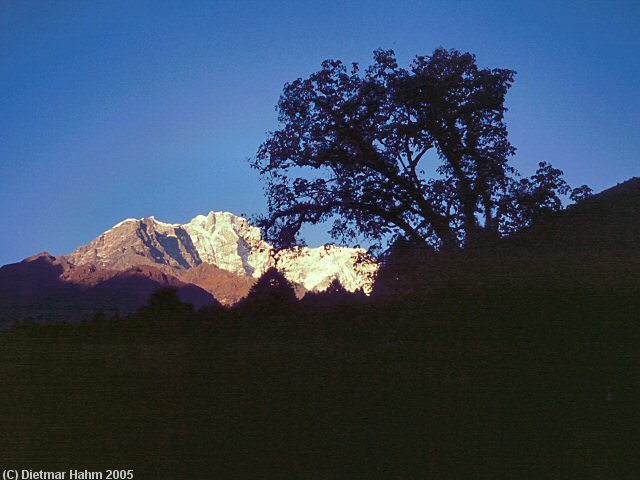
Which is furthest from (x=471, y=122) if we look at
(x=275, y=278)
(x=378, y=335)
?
(x=378, y=335)

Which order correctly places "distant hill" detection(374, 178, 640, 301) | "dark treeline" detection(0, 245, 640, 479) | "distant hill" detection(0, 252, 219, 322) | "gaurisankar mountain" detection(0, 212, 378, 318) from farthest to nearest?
"distant hill" detection(374, 178, 640, 301), "gaurisankar mountain" detection(0, 212, 378, 318), "distant hill" detection(0, 252, 219, 322), "dark treeline" detection(0, 245, 640, 479)

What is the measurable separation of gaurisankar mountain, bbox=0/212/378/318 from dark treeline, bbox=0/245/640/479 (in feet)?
2.44

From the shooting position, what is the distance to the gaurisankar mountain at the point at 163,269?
Result: 25.3 ft

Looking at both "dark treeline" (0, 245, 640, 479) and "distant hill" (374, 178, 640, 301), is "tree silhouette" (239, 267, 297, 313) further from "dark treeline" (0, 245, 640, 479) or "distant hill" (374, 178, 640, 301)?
"distant hill" (374, 178, 640, 301)

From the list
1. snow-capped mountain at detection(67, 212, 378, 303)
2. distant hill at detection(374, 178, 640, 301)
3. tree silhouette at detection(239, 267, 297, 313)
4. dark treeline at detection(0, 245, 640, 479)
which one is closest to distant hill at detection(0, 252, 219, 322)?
dark treeline at detection(0, 245, 640, 479)

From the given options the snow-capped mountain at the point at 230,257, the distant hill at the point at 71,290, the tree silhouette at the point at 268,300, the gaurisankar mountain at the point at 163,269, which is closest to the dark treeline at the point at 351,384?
the tree silhouette at the point at 268,300

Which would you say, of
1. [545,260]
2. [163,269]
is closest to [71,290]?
[163,269]

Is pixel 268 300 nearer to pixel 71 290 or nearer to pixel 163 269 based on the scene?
pixel 71 290

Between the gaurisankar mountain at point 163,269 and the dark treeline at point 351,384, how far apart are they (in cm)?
74

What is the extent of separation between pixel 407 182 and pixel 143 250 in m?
7.46

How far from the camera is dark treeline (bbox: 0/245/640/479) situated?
5914 millimetres

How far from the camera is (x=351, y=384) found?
709 centimetres

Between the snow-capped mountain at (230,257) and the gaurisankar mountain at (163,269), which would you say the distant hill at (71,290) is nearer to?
the gaurisankar mountain at (163,269)

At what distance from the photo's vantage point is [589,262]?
28.5 ft
